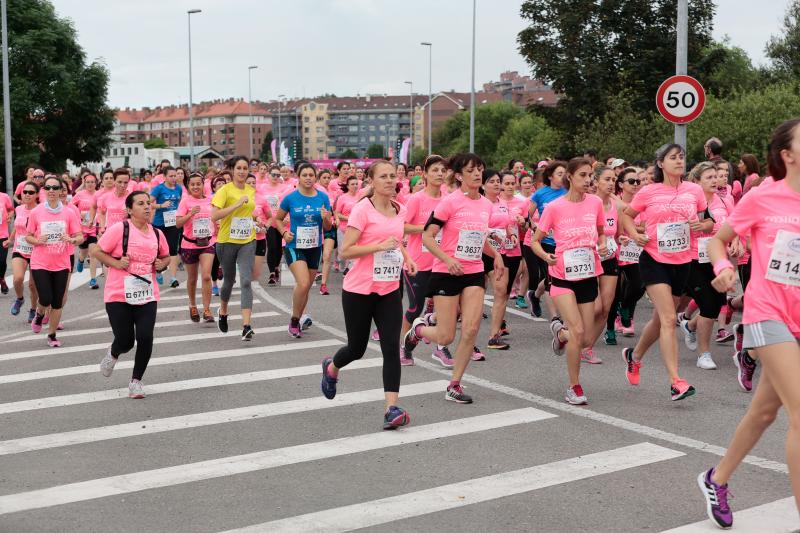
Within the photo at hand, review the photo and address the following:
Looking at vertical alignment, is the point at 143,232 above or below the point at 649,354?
above

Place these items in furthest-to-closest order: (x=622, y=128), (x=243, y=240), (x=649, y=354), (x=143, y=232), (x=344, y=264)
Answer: (x=622, y=128) < (x=344, y=264) < (x=243, y=240) < (x=649, y=354) < (x=143, y=232)

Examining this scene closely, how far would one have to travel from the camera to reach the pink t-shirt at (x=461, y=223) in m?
8.50

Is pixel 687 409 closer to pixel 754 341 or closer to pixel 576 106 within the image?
pixel 754 341

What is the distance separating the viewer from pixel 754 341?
4.82 meters

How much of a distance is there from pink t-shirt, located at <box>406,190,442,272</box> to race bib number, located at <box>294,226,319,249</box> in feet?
6.00

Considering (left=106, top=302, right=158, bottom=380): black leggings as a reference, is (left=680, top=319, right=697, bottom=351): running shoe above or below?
below

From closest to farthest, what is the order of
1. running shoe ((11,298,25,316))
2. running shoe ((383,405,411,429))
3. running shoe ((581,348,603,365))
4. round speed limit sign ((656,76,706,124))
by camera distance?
running shoe ((383,405,411,429))
running shoe ((581,348,603,365))
running shoe ((11,298,25,316))
round speed limit sign ((656,76,706,124))

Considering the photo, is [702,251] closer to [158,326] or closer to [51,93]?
[158,326]

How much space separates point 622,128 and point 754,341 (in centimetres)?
3264

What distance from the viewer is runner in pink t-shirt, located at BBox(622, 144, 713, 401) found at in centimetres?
835

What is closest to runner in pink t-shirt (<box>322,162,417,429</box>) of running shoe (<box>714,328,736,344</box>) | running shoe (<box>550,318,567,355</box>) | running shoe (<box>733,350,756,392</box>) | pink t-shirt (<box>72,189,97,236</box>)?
running shoe (<box>550,318,567,355</box>)

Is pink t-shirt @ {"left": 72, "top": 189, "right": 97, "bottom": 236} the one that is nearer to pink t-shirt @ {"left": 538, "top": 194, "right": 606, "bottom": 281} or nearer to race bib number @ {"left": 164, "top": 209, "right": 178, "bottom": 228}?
race bib number @ {"left": 164, "top": 209, "right": 178, "bottom": 228}

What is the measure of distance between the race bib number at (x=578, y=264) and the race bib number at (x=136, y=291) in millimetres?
3442

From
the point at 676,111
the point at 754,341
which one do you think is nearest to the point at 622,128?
the point at 676,111
